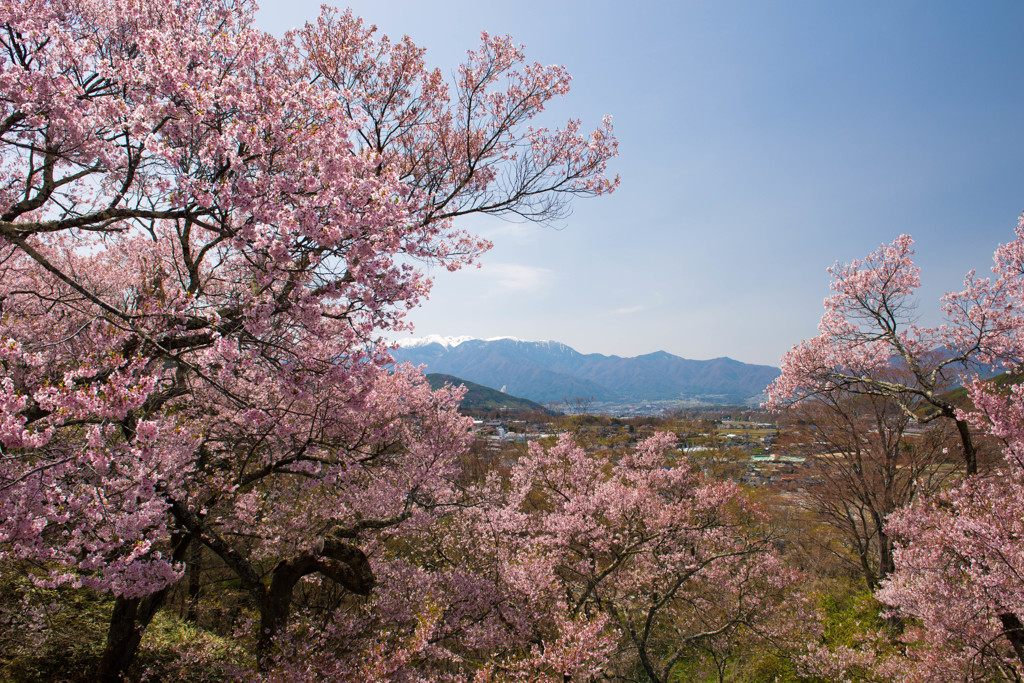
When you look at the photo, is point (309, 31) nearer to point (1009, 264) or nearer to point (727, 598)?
point (1009, 264)

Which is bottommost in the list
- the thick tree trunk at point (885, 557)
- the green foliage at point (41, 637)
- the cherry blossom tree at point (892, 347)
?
the thick tree trunk at point (885, 557)

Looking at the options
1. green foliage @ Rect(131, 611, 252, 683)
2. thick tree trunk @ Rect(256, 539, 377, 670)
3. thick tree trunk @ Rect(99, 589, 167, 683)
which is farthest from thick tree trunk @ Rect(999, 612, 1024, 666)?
thick tree trunk @ Rect(99, 589, 167, 683)

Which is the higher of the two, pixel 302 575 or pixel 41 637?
pixel 302 575

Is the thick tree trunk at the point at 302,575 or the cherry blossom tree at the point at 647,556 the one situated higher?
the thick tree trunk at the point at 302,575

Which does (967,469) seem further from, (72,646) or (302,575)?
(72,646)

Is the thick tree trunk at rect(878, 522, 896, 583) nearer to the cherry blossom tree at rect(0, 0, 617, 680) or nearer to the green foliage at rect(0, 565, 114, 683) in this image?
the cherry blossom tree at rect(0, 0, 617, 680)

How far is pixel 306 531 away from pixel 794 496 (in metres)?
31.5

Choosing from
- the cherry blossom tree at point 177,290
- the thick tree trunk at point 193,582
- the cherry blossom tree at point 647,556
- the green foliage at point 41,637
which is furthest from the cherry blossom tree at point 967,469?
the thick tree trunk at point 193,582

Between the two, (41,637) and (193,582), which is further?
(193,582)

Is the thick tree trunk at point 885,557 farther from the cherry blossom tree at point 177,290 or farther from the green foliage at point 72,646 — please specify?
the green foliage at point 72,646

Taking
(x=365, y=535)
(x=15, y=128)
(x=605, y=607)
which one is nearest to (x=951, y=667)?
(x=605, y=607)

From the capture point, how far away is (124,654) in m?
6.43

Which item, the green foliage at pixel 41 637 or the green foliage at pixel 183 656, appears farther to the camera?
the green foliage at pixel 183 656

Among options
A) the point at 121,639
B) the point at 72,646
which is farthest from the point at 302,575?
the point at 72,646
